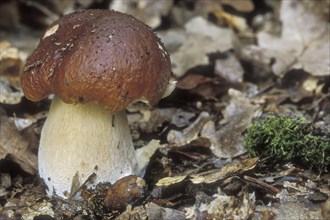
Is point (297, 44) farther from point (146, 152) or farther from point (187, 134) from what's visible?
point (146, 152)

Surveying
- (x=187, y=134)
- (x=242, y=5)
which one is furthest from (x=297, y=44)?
(x=187, y=134)

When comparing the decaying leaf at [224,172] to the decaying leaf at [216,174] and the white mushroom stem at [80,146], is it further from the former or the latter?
the white mushroom stem at [80,146]

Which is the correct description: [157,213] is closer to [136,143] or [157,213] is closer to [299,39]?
[136,143]

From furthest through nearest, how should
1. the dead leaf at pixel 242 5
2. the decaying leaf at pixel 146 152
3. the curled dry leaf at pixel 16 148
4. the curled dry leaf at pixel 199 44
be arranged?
the dead leaf at pixel 242 5 < the curled dry leaf at pixel 199 44 < the curled dry leaf at pixel 16 148 < the decaying leaf at pixel 146 152

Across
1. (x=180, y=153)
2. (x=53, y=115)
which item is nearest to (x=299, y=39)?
(x=180, y=153)

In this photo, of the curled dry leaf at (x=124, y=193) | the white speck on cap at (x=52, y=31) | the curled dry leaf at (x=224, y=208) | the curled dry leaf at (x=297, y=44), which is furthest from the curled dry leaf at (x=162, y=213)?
the curled dry leaf at (x=297, y=44)

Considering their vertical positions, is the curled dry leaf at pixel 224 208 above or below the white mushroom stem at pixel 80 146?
below
